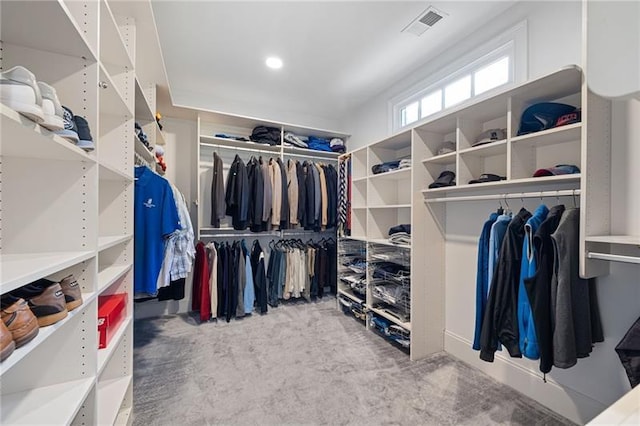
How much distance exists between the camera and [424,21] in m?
2.01

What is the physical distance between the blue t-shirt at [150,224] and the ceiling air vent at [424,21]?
2.28m

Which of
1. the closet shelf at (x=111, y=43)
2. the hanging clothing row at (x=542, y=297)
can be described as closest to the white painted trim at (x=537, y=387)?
the hanging clothing row at (x=542, y=297)

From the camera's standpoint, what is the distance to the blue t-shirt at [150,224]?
1819 mm

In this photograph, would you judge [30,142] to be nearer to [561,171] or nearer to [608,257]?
[608,257]

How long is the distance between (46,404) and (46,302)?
0.36 meters

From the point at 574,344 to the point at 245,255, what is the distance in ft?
9.21

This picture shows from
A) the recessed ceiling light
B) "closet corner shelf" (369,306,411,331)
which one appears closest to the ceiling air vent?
the recessed ceiling light

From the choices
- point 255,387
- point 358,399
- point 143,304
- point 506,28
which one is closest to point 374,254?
point 358,399

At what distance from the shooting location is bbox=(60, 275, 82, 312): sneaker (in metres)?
0.83

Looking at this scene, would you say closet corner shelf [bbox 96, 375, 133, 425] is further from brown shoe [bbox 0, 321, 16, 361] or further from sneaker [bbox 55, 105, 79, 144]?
sneaker [bbox 55, 105, 79, 144]

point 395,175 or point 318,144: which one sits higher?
point 318,144

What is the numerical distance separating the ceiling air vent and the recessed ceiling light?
1205 millimetres

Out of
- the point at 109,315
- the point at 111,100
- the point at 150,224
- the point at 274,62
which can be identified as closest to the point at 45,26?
the point at 111,100

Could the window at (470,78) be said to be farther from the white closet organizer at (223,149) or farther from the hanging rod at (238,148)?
the hanging rod at (238,148)
